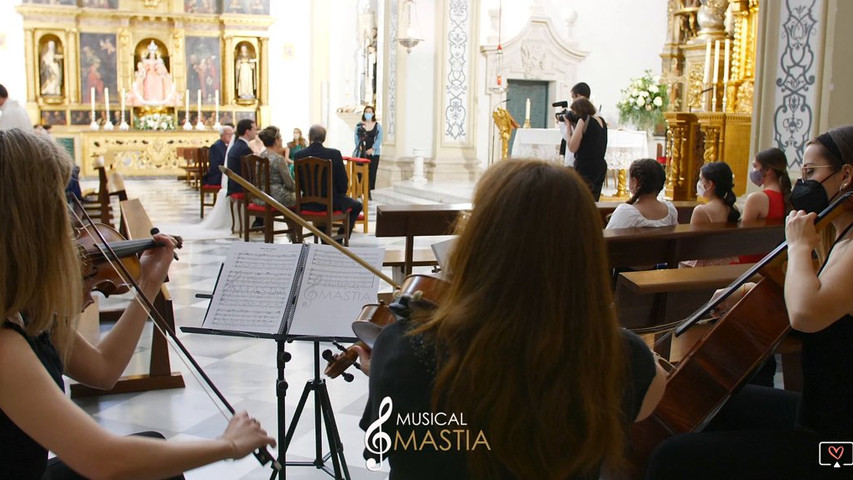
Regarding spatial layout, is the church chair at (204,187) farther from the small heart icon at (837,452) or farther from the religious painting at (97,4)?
the small heart icon at (837,452)

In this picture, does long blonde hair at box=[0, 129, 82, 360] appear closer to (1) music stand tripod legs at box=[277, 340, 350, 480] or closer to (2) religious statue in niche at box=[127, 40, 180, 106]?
(1) music stand tripod legs at box=[277, 340, 350, 480]

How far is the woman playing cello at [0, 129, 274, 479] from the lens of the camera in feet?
4.46

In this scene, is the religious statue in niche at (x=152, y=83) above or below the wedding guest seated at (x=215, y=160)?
above

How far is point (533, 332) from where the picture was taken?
1260mm

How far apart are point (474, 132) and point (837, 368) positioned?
11.0 m

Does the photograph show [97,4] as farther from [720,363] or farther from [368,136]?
[720,363]

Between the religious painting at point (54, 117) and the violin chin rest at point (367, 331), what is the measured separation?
55.6ft

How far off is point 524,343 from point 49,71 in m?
17.8

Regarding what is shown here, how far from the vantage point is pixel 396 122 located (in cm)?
1259

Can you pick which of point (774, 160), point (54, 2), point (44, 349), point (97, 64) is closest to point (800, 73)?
point (774, 160)

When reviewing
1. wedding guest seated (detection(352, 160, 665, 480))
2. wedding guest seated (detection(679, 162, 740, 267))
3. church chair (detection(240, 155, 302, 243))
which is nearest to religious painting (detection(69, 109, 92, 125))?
church chair (detection(240, 155, 302, 243))

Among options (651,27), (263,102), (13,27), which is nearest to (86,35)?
(13,27)

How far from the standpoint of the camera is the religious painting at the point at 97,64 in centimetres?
1703

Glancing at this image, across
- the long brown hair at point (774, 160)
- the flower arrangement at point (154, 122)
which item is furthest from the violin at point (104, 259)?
the flower arrangement at point (154, 122)
